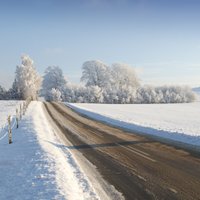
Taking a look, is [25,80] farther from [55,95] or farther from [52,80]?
[52,80]

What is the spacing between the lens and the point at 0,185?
28.5 ft

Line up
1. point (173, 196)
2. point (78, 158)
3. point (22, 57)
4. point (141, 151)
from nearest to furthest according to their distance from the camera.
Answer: point (173, 196) < point (78, 158) < point (141, 151) < point (22, 57)

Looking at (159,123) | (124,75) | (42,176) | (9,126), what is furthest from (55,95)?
(42,176)

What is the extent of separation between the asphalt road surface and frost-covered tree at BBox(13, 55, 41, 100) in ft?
250

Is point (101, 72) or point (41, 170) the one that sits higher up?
point (101, 72)

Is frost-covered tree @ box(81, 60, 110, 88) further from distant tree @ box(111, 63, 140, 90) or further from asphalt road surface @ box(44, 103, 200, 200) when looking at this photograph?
asphalt road surface @ box(44, 103, 200, 200)

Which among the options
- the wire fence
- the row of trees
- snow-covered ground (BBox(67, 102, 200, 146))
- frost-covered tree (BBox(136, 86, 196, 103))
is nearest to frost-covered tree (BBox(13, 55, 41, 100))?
the row of trees

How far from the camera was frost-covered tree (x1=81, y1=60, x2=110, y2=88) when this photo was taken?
10700cm

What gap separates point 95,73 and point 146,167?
98843mm

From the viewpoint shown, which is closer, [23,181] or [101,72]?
[23,181]

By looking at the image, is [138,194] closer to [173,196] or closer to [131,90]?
[173,196]

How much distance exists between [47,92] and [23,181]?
101 meters

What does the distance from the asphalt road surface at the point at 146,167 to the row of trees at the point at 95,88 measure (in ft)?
256

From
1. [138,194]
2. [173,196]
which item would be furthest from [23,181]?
[173,196]
